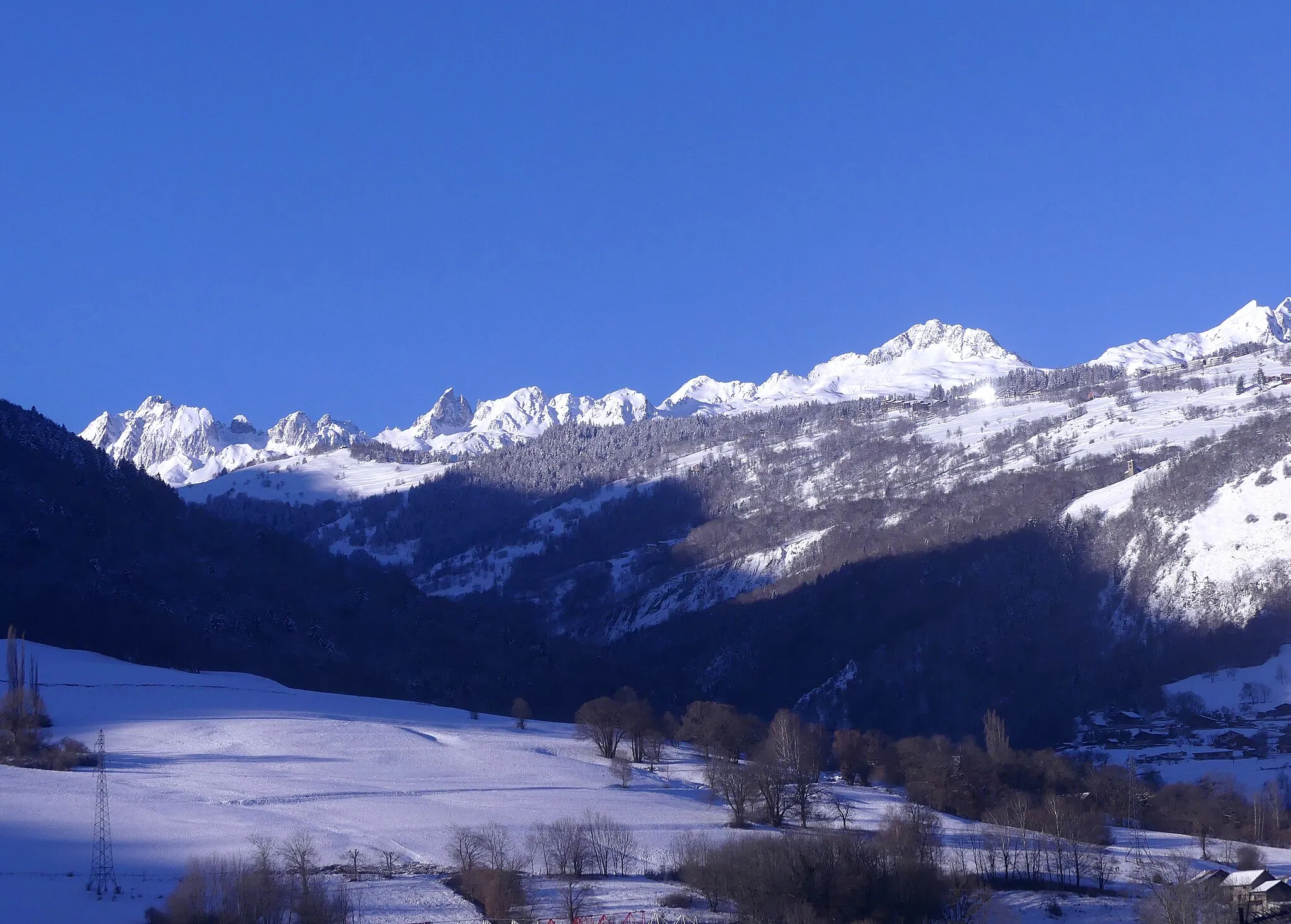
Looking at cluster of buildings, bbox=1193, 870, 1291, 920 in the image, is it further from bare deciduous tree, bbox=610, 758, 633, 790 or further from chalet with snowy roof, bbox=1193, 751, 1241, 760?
chalet with snowy roof, bbox=1193, 751, 1241, 760

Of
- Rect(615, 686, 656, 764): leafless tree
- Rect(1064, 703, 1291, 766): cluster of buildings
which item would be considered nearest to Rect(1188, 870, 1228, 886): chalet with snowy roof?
Rect(615, 686, 656, 764): leafless tree

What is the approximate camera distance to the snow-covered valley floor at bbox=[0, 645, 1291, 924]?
67188 millimetres

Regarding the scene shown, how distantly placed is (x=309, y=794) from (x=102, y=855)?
24740 millimetres

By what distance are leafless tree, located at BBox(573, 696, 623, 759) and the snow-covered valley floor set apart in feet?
7.25

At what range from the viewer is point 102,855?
6706 cm

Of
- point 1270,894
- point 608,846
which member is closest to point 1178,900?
point 1270,894

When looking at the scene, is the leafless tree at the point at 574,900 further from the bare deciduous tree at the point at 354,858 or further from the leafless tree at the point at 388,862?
the bare deciduous tree at the point at 354,858

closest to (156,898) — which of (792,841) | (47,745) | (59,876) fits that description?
(59,876)

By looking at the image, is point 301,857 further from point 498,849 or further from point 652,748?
point 652,748

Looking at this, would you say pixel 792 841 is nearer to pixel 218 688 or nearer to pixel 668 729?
pixel 668 729

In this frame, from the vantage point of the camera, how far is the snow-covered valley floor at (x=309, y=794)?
220ft

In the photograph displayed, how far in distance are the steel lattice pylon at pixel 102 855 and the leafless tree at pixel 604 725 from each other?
48900 mm

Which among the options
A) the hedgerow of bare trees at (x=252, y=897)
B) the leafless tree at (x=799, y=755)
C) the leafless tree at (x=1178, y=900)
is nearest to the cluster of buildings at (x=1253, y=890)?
the leafless tree at (x=1178, y=900)

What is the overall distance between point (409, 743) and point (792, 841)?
52783 mm
